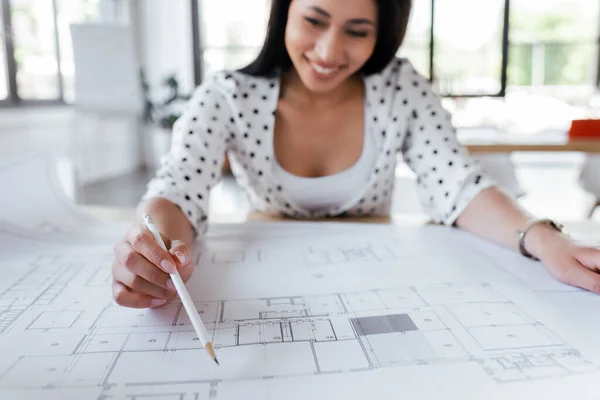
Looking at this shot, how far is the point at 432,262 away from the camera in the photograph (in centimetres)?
60

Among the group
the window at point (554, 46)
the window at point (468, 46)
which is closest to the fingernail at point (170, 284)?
the window at point (468, 46)

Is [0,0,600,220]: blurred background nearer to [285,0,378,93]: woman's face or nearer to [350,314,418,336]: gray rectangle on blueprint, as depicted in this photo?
[285,0,378,93]: woman's face

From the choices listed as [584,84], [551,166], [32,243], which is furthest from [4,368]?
[584,84]

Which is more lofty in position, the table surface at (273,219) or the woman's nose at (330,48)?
the woman's nose at (330,48)

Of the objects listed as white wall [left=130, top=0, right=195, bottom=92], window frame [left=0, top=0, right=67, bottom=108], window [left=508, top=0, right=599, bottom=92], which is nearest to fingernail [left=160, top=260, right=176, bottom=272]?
window frame [left=0, top=0, right=67, bottom=108]

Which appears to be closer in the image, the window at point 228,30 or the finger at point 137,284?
the finger at point 137,284

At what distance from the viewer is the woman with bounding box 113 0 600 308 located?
2.43 ft

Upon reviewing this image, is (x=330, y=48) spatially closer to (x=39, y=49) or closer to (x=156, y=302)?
(x=156, y=302)

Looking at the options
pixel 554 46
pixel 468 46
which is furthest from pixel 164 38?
pixel 554 46

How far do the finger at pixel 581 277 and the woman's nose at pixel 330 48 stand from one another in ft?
1.44

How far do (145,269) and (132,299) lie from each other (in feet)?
0.10

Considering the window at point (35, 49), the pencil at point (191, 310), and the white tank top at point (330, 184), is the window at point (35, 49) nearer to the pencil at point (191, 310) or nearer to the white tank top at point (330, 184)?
the white tank top at point (330, 184)

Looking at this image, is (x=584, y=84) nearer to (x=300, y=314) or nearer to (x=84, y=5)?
(x=84, y=5)

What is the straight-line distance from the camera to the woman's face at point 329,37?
29.5 inches
